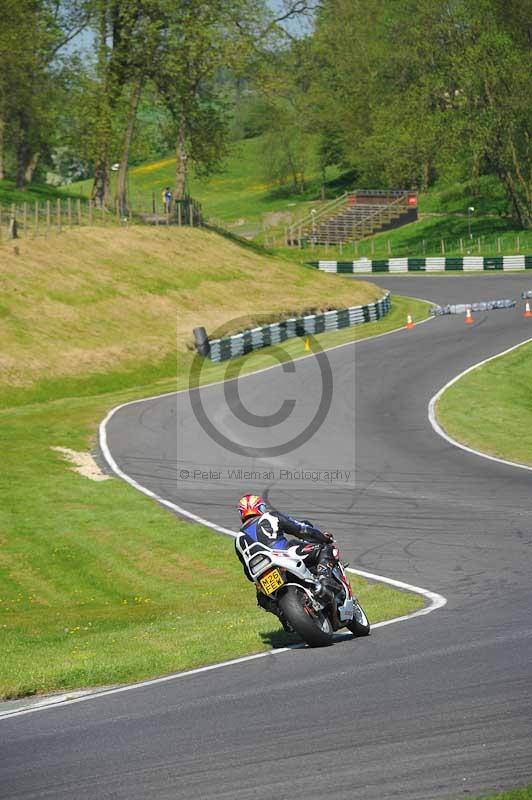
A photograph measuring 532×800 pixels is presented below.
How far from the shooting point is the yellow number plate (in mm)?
12672

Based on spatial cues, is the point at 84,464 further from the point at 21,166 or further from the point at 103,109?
the point at 21,166

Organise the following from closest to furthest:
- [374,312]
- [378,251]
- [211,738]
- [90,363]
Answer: [211,738] → [90,363] → [374,312] → [378,251]

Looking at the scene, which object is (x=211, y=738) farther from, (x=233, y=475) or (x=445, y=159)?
(x=445, y=159)

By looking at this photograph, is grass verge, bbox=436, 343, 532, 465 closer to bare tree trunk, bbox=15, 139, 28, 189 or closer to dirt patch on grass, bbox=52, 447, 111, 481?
dirt patch on grass, bbox=52, 447, 111, 481

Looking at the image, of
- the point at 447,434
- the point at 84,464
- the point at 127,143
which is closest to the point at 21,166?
the point at 127,143

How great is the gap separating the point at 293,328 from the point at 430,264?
102 feet

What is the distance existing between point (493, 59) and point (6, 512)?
72.7m

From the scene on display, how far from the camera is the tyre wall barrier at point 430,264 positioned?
7656cm

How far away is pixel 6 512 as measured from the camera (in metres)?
23.8

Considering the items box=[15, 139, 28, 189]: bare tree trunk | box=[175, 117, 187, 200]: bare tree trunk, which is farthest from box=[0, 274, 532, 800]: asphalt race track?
box=[15, 139, 28, 189]: bare tree trunk

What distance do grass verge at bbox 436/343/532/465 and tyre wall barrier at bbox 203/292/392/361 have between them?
1142cm

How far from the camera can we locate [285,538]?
42.5 feet

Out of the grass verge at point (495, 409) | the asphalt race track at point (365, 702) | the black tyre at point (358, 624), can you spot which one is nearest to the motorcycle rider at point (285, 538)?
the black tyre at point (358, 624)

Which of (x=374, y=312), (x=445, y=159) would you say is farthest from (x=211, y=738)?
(x=445, y=159)
